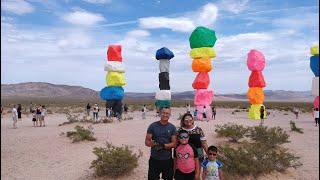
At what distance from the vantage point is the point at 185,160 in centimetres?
652

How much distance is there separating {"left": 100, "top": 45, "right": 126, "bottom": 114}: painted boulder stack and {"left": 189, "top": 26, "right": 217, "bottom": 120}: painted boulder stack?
456cm

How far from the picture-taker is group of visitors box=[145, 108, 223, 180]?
6.55m

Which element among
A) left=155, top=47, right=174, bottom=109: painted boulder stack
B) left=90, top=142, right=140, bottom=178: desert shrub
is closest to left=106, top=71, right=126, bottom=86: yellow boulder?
left=155, top=47, right=174, bottom=109: painted boulder stack

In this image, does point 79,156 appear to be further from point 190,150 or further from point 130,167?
point 190,150

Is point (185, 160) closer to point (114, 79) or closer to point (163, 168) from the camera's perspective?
point (163, 168)

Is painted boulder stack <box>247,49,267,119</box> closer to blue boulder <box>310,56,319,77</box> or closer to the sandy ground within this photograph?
blue boulder <box>310,56,319,77</box>

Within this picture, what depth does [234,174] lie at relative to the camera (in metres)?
10.4

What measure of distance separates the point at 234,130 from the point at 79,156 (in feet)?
18.4

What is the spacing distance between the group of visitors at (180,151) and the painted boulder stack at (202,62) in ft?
64.4

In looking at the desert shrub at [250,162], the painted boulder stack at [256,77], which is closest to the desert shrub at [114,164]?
the desert shrub at [250,162]

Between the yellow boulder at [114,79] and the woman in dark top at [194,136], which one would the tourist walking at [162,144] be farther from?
the yellow boulder at [114,79]

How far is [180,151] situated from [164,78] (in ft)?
65.8

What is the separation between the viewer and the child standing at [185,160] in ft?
21.4

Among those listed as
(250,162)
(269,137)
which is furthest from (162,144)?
(269,137)
